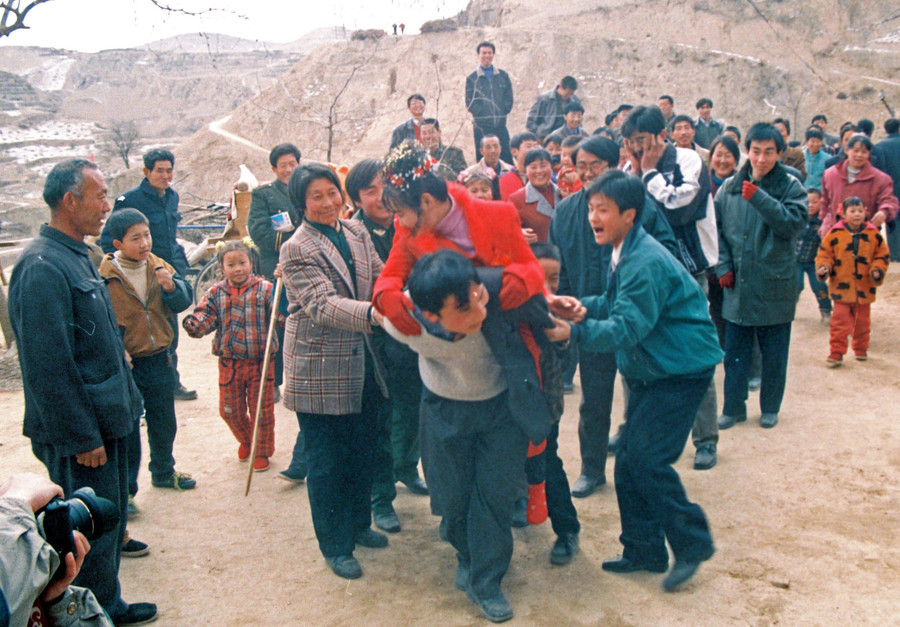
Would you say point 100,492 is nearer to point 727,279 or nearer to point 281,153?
point 281,153

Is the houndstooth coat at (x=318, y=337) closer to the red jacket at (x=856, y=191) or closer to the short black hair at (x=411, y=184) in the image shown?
the short black hair at (x=411, y=184)

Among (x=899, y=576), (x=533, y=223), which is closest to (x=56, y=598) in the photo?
(x=899, y=576)

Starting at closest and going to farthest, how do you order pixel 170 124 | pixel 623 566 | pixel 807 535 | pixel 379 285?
pixel 379 285, pixel 623 566, pixel 807 535, pixel 170 124

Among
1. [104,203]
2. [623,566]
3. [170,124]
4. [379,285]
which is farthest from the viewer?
[170,124]

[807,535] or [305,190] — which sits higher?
[305,190]

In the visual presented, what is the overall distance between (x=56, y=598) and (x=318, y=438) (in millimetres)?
1641

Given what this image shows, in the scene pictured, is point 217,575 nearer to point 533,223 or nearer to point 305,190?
point 305,190

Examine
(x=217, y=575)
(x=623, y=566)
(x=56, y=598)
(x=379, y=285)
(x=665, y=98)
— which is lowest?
(x=217, y=575)

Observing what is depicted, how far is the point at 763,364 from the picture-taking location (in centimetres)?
491

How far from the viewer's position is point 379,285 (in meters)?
2.81

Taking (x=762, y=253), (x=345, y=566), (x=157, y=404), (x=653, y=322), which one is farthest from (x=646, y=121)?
(x=157, y=404)

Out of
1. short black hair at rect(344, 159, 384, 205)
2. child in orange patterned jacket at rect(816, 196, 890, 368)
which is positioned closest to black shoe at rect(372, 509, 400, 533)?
short black hair at rect(344, 159, 384, 205)

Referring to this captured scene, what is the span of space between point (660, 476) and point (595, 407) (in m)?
1.04

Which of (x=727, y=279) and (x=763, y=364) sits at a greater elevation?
(x=727, y=279)
